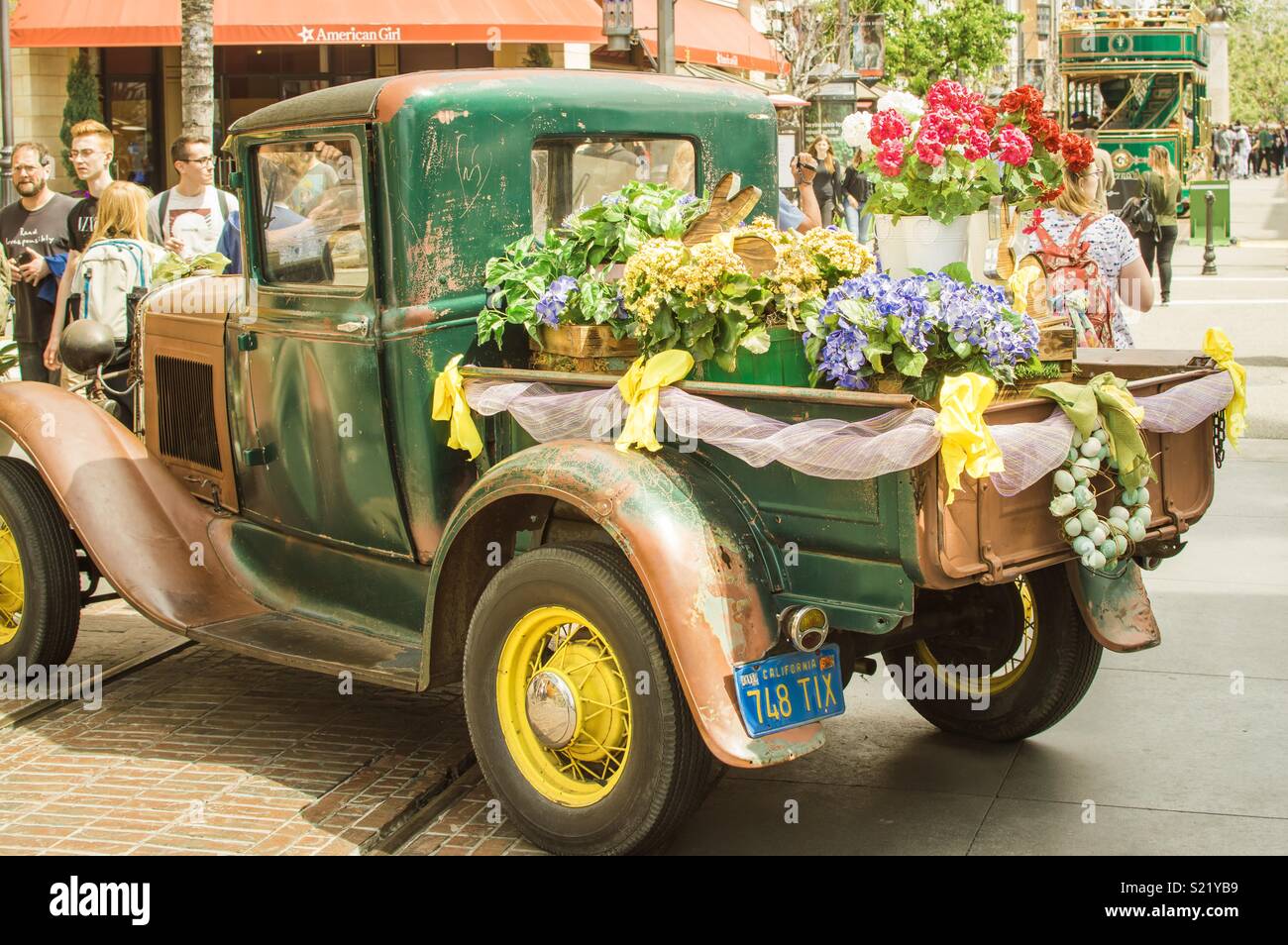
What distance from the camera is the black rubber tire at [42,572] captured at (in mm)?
5348

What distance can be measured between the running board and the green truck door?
285 mm

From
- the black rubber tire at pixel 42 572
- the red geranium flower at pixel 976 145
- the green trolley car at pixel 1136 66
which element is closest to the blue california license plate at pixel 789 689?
the red geranium flower at pixel 976 145

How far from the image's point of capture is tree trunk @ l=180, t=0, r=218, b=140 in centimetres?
1128

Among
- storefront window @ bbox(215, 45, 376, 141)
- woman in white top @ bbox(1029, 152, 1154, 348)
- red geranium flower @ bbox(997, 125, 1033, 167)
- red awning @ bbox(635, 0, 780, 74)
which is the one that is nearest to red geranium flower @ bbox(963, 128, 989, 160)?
red geranium flower @ bbox(997, 125, 1033, 167)

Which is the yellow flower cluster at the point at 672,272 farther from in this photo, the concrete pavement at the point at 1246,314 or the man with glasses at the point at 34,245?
the man with glasses at the point at 34,245

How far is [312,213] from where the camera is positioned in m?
4.83

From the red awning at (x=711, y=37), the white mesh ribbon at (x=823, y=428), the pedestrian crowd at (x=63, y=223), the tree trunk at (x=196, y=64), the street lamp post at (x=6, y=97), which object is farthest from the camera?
the red awning at (x=711, y=37)

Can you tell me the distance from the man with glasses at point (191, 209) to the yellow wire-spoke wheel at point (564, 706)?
4.57m

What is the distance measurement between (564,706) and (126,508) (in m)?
2.09

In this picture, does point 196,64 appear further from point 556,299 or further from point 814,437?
point 814,437

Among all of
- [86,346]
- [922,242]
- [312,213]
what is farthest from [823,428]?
[86,346]

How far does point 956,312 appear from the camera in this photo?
3689 mm
